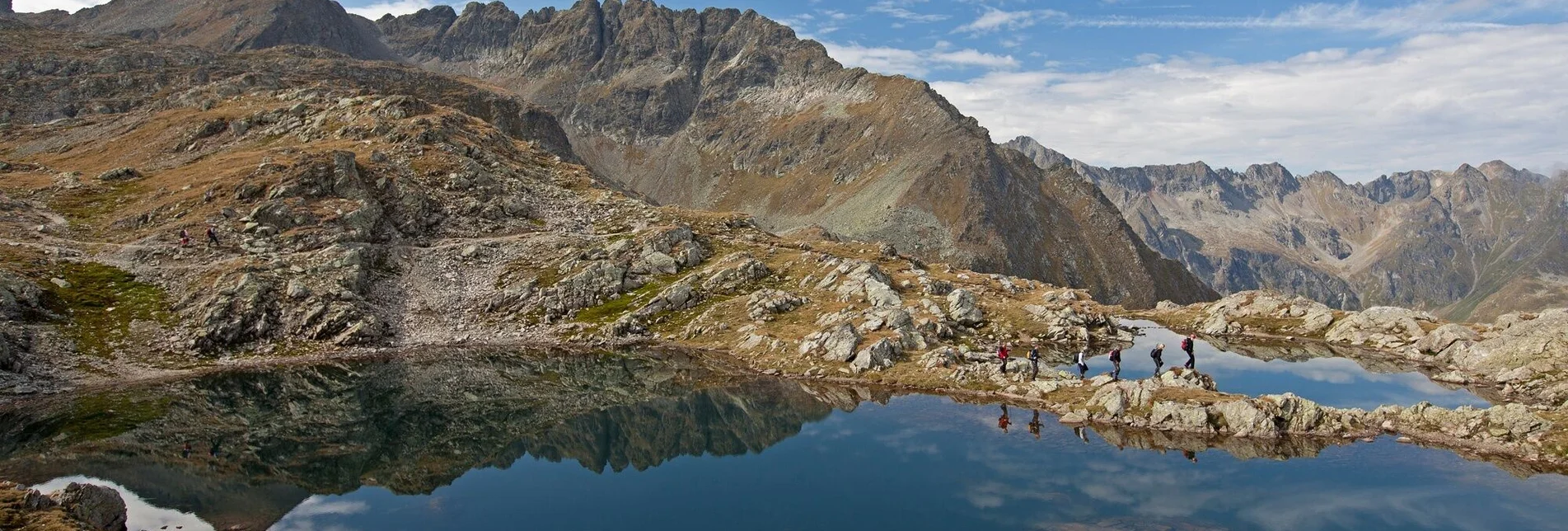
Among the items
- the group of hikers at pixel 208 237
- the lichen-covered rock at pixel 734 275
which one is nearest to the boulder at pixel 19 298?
the group of hikers at pixel 208 237

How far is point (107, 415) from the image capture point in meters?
56.4

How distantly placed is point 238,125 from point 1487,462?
15419 cm

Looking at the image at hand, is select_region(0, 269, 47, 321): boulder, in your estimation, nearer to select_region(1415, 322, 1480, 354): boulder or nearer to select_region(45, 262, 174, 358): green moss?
select_region(45, 262, 174, 358): green moss

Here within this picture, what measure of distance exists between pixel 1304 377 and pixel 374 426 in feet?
234

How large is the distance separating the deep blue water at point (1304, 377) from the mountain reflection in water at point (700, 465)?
12.5 metres

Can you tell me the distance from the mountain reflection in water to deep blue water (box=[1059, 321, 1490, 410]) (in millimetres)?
12472

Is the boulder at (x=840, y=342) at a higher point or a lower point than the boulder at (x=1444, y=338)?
lower

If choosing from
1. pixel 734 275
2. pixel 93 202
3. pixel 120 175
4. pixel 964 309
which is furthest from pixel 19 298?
pixel 964 309

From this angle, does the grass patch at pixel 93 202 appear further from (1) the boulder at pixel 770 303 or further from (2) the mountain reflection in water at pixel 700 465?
(1) the boulder at pixel 770 303

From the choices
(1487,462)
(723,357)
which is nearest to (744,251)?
(723,357)

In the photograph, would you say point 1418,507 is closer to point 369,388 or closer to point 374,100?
point 369,388

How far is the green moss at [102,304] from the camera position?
231ft

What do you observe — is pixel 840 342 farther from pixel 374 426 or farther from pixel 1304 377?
pixel 1304 377

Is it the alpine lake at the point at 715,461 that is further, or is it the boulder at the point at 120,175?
the boulder at the point at 120,175
